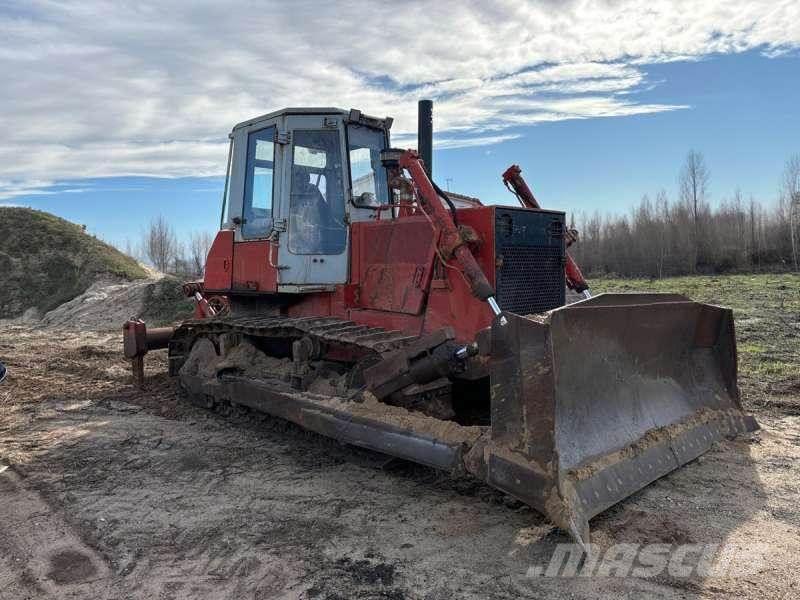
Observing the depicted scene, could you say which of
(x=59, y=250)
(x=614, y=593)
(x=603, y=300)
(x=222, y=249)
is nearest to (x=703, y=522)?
(x=614, y=593)

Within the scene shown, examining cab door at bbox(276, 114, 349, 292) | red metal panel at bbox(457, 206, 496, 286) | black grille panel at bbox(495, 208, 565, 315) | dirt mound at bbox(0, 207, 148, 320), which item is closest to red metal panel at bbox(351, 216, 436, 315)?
cab door at bbox(276, 114, 349, 292)

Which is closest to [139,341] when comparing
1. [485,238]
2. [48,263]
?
[485,238]

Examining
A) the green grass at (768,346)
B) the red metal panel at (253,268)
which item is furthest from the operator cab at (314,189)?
the green grass at (768,346)

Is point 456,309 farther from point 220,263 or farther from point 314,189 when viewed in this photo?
point 220,263

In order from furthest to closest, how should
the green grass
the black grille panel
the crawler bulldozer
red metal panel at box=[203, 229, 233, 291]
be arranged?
1. the green grass
2. red metal panel at box=[203, 229, 233, 291]
3. the black grille panel
4. the crawler bulldozer

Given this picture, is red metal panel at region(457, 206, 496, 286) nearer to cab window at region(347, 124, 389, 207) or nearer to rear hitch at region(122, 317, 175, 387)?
cab window at region(347, 124, 389, 207)

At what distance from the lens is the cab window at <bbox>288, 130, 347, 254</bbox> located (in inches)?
235

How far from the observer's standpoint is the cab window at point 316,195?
5.97 metres

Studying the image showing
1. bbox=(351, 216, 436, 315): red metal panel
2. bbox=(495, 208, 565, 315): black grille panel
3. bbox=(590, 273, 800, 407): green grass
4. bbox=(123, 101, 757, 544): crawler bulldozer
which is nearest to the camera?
bbox=(123, 101, 757, 544): crawler bulldozer

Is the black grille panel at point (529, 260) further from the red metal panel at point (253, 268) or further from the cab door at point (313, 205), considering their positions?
the red metal panel at point (253, 268)

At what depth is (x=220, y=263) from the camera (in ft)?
22.5

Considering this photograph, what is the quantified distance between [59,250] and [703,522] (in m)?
24.9

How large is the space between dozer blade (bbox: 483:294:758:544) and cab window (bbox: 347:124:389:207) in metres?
2.68

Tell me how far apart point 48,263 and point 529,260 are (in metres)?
22.6
